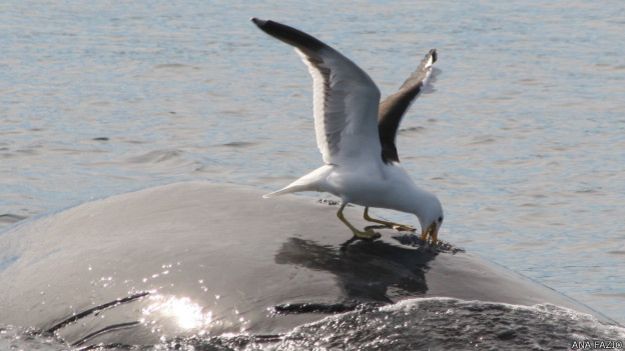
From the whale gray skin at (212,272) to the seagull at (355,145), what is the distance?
3.42 feet

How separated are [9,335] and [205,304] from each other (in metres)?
1.17

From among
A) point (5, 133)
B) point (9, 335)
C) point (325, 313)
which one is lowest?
point (5, 133)

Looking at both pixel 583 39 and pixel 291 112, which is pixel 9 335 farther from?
pixel 583 39

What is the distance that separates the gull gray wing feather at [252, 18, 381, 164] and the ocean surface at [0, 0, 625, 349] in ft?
7.41

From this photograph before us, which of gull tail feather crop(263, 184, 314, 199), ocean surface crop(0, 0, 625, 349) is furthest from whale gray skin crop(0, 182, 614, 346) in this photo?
gull tail feather crop(263, 184, 314, 199)

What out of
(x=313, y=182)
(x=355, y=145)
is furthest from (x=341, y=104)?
(x=313, y=182)

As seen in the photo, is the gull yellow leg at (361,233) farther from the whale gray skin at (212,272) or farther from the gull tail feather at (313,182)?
the gull tail feather at (313,182)

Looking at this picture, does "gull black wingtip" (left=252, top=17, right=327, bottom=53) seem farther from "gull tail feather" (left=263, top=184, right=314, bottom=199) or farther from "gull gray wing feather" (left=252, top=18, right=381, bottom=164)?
"gull tail feather" (left=263, top=184, right=314, bottom=199)

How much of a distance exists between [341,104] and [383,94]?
1267 centimetres

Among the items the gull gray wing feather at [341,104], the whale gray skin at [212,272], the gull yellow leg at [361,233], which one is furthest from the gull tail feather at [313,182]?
the gull yellow leg at [361,233]

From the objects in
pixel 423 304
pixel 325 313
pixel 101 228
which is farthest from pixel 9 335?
pixel 423 304

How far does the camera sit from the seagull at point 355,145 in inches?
334

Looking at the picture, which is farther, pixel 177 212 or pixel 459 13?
pixel 459 13

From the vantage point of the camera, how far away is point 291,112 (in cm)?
2091
